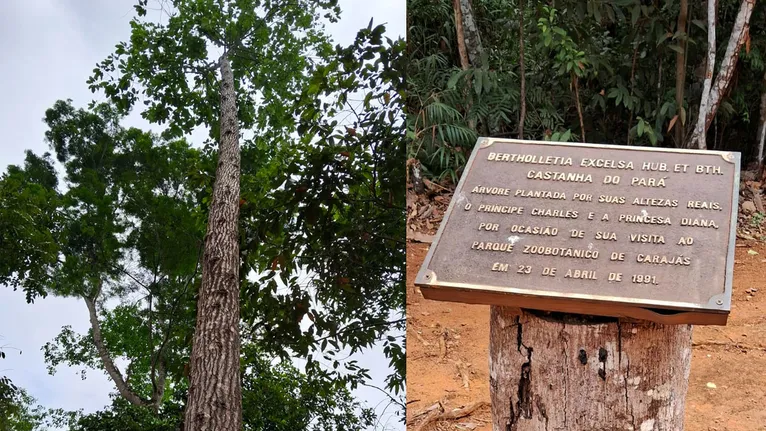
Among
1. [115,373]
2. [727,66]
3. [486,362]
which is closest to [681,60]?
[727,66]

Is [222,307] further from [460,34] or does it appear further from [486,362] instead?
[460,34]

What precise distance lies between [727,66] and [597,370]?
9.86 feet

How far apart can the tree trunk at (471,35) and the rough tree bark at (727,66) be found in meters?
1.46

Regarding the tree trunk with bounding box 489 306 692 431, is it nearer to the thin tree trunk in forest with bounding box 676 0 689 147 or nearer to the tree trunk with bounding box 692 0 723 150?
the tree trunk with bounding box 692 0 723 150

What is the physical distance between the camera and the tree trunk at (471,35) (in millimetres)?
5039

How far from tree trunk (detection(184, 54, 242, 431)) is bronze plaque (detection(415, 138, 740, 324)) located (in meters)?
1.22

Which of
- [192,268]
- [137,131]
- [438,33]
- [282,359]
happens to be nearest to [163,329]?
[192,268]

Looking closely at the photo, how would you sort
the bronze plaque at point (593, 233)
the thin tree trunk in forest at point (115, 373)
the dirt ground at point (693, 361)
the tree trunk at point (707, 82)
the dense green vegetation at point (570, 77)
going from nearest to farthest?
the bronze plaque at point (593, 233) → the thin tree trunk in forest at point (115, 373) → the dirt ground at point (693, 361) → the tree trunk at point (707, 82) → the dense green vegetation at point (570, 77)

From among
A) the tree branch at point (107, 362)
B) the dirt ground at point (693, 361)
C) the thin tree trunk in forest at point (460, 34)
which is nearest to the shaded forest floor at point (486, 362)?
the dirt ground at point (693, 361)

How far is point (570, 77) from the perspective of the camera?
5004mm

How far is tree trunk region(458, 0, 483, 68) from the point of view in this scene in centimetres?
504

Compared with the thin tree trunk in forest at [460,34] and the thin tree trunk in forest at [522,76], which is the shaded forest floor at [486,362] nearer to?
the thin tree trunk in forest at [522,76]

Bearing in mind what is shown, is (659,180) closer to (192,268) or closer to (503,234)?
(503,234)

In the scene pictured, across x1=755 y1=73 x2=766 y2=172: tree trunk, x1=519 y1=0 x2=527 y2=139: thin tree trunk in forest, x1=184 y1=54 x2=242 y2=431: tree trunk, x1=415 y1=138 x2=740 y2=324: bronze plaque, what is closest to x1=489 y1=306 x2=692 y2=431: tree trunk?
x1=415 y1=138 x2=740 y2=324: bronze plaque
